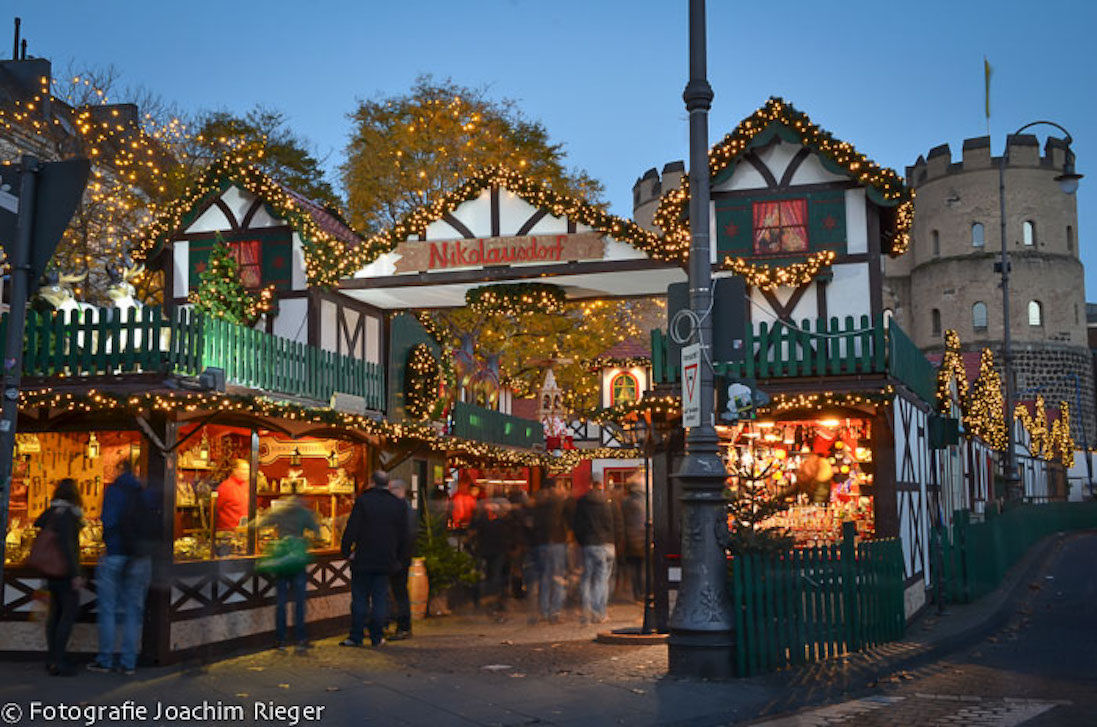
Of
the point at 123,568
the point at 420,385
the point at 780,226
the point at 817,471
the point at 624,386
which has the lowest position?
the point at 123,568

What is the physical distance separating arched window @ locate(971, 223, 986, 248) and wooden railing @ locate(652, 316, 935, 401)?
5890 centimetres

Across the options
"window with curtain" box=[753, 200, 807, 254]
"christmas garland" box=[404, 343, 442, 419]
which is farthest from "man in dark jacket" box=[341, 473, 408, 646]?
"window with curtain" box=[753, 200, 807, 254]

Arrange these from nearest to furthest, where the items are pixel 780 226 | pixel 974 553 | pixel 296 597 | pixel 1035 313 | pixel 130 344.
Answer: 1. pixel 130 344
2. pixel 296 597
3. pixel 780 226
4. pixel 974 553
5. pixel 1035 313

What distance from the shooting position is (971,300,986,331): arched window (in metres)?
71.6

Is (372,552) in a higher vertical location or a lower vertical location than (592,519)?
lower

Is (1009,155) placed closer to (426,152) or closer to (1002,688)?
(426,152)

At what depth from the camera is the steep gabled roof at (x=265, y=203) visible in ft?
62.2

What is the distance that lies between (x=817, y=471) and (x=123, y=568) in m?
10.2

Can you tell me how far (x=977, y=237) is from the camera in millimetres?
71875

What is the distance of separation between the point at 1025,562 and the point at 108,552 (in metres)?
24.4

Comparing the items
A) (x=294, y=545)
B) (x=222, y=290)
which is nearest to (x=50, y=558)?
(x=294, y=545)

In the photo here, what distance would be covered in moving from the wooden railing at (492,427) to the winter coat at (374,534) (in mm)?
10178

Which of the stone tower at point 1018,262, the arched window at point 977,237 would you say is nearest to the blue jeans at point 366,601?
the stone tower at point 1018,262

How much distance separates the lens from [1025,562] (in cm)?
2972
